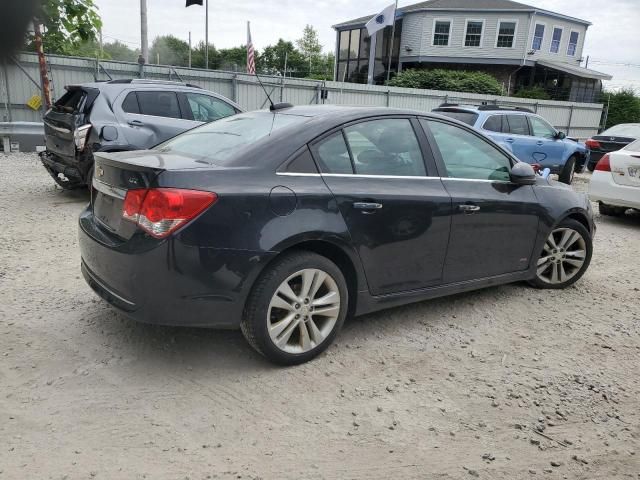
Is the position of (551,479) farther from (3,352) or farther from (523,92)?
(523,92)

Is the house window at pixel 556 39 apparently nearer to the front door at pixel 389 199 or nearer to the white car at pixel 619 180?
the white car at pixel 619 180

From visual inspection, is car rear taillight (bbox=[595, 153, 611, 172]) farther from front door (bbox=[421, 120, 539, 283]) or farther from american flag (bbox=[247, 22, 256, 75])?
american flag (bbox=[247, 22, 256, 75])

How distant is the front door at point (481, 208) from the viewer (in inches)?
159

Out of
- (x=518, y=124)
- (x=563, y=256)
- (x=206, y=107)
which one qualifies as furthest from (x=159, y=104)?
(x=518, y=124)

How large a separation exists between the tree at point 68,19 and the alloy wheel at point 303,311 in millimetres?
1821

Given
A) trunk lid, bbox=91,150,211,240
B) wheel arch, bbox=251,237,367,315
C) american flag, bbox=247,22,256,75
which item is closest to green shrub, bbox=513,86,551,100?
american flag, bbox=247,22,256,75

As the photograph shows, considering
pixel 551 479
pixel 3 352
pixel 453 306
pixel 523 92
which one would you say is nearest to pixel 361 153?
pixel 453 306

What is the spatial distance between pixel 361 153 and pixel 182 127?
17.1ft

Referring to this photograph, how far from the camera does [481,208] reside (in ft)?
13.5

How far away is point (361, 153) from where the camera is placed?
12.1 ft

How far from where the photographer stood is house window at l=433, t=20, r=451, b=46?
3456 cm

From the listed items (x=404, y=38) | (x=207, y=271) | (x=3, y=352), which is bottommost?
(x=3, y=352)

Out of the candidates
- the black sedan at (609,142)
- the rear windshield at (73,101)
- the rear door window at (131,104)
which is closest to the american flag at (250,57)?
the black sedan at (609,142)

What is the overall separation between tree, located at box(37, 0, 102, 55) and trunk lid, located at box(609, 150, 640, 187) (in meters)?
8.13
